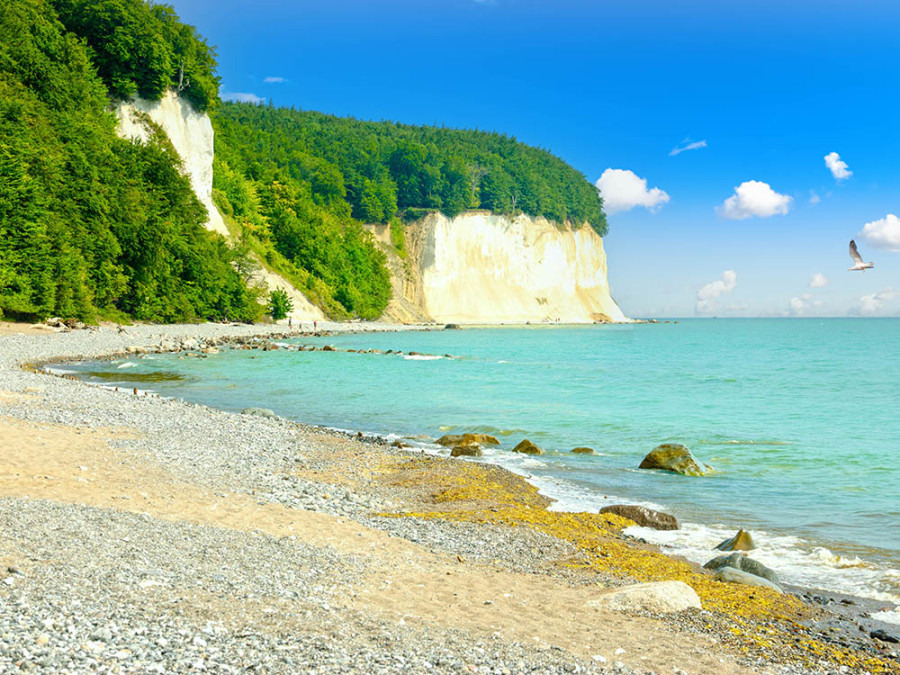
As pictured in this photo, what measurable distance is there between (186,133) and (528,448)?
5743cm

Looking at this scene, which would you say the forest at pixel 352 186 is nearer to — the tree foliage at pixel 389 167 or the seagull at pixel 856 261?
the tree foliage at pixel 389 167

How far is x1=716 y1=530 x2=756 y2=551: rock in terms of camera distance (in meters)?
9.68

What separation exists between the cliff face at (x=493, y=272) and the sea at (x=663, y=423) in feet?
218

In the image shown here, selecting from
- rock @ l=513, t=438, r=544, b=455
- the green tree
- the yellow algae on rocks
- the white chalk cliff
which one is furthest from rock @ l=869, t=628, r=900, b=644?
the green tree

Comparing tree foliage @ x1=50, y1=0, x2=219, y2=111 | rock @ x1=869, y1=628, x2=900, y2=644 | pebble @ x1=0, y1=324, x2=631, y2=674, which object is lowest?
rock @ x1=869, y1=628, x2=900, y2=644

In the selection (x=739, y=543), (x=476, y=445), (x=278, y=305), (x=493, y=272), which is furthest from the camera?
(x=493, y=272)

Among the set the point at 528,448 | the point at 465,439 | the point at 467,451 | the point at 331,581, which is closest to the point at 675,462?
the point at 528,448

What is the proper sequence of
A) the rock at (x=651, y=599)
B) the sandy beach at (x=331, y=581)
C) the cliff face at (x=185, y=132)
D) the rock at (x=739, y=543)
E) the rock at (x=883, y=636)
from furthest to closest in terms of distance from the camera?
1. the cliff face at (x=185, y=132)
2. the rock at (x=739, y=543)
3. the rock at (x=651, y=599)
4. the rock at (x=883, y=636)
5. the sandy beach at (x=331, y=581)

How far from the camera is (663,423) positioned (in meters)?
22.7

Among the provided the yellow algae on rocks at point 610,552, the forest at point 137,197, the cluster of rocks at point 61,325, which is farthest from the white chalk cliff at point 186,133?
the yellow algae on rocks at point 610,552

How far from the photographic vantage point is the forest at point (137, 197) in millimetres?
36969

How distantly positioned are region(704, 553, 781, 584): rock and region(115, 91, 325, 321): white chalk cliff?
57352 millimetres

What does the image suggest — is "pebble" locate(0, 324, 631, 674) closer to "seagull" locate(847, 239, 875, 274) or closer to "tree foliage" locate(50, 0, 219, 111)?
"seagull" locate(847, 239, 875, 274)

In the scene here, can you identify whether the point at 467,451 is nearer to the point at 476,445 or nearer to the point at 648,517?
the point at 476,445
